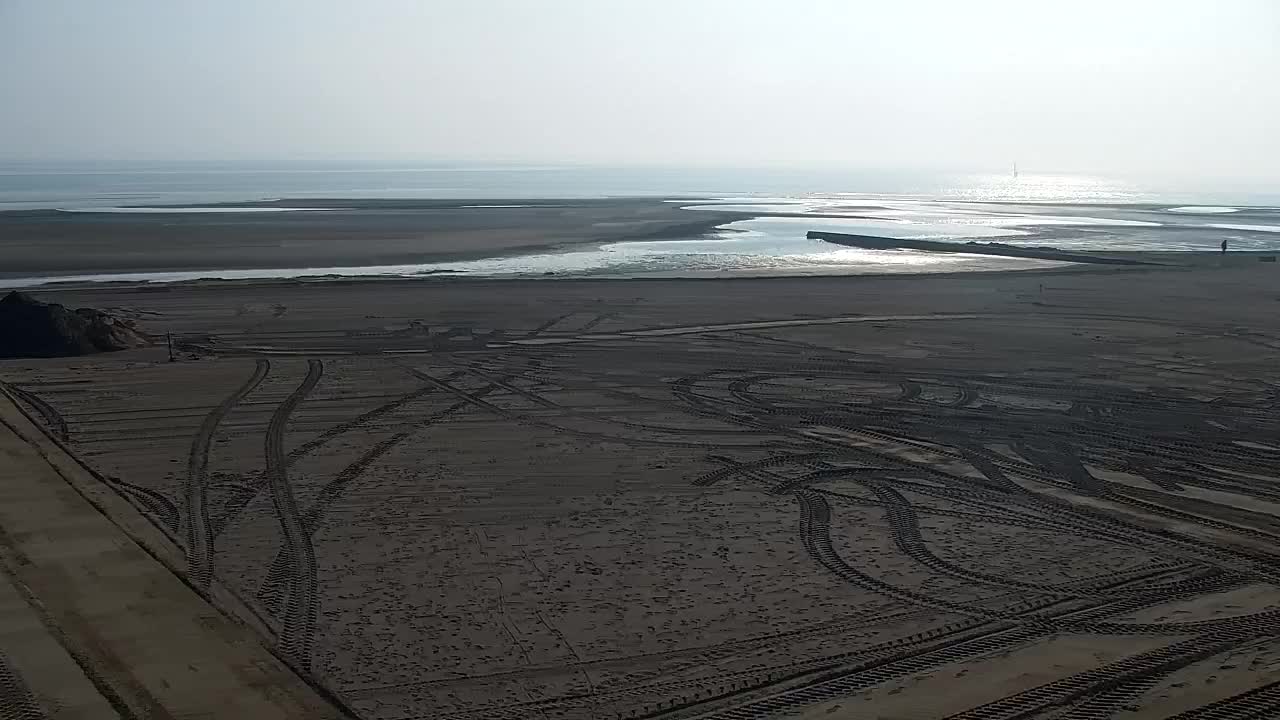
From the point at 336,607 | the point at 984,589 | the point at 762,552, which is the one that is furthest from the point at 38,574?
the point at 984,589

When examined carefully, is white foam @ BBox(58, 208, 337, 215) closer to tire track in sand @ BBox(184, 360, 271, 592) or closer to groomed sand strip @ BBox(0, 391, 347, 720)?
tire track in sand @ BBox(184, 360, 271, 592)

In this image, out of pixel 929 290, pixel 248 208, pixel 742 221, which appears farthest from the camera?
pixel 248 208

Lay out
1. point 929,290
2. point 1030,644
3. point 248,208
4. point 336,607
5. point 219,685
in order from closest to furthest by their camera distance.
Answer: point 219,685 < point 1030,644 < point 336,607 < point 929,290 < point 248,208

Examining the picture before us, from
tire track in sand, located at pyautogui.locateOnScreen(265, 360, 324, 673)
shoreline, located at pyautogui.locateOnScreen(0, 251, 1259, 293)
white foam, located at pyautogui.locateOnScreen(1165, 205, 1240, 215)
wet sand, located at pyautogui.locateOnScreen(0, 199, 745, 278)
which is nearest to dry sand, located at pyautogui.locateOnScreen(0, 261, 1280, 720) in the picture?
tire track in sand, located at pyautogui.locateOnScreen(265, 360, 324, 673)

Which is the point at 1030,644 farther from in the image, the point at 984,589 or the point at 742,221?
the point at 742,221

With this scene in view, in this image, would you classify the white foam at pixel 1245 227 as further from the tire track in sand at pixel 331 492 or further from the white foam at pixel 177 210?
the tire track in sand at pixel 331 492

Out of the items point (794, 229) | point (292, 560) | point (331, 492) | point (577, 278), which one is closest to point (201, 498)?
point (331, 492)

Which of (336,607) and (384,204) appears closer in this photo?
(336,607)
